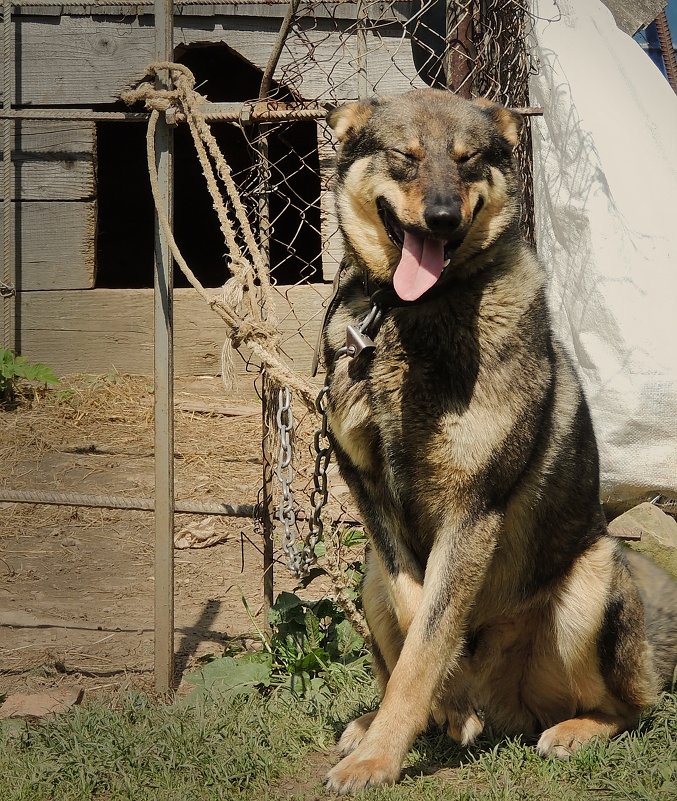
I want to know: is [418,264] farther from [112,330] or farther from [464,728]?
[112,330]

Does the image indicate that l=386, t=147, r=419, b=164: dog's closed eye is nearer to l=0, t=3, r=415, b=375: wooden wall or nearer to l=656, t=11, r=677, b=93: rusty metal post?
l=0, t=3, r=415, b=375: wooden wall

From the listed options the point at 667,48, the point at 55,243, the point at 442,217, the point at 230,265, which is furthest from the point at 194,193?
the point at 442,217

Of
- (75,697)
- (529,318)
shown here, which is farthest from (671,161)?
(75,697)

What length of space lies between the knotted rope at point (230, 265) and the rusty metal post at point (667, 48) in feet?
18.7

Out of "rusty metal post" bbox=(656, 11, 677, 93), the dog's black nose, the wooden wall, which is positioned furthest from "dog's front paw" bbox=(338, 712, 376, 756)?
"rusty metal post" bbox=(656, 11, 677, 93)

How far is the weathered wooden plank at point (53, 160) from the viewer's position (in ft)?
23.1

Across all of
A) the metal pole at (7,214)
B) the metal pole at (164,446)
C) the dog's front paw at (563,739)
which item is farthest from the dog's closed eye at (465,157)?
the metal pole at (7,214)

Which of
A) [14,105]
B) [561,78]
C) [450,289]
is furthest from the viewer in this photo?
[14,105]

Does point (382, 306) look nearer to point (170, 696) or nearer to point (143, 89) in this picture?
point (143, 89)

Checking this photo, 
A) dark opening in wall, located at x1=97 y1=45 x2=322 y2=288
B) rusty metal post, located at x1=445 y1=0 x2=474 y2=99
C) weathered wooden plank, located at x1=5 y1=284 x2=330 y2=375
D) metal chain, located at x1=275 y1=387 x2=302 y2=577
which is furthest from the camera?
dark opening in wall, located at x1=97 y1=45 x2=322 y2=288

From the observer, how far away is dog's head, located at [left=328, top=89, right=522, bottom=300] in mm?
2795

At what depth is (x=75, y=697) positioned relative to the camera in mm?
3490

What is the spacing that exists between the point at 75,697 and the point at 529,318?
2241mm

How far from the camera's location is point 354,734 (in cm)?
309
